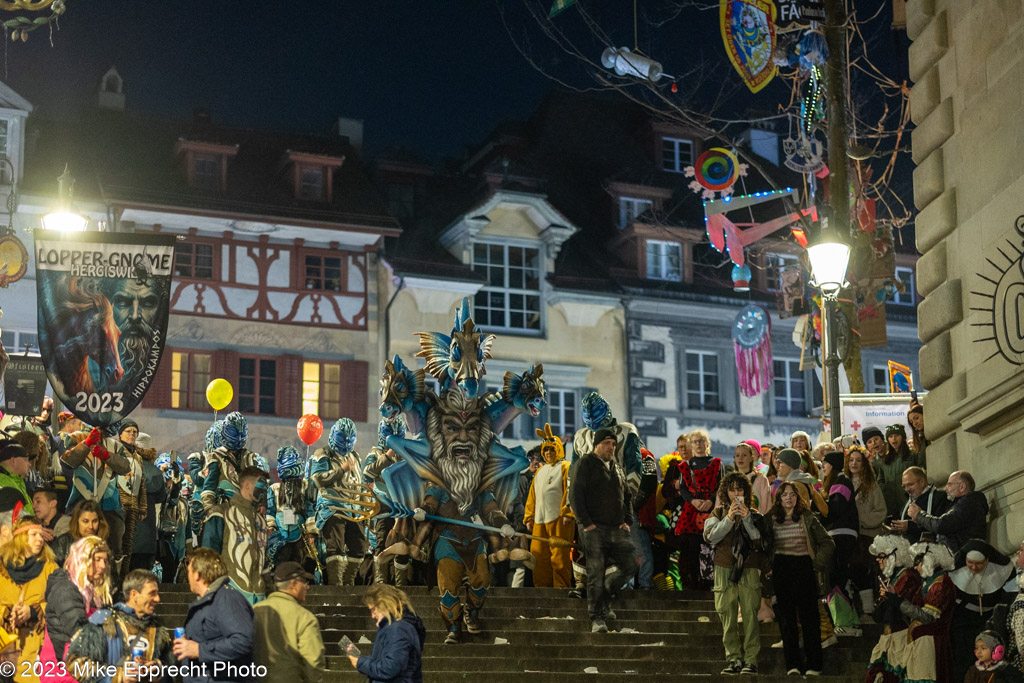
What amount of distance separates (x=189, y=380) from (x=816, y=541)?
24072 mm

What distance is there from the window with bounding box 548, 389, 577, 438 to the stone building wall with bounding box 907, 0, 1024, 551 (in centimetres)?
2432

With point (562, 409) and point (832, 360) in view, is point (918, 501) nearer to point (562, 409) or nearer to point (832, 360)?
point (832, 360)

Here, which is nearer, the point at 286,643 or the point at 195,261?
the point at 286,643

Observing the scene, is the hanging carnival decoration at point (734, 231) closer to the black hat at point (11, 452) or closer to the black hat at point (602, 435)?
the black hat at point (602, 435)

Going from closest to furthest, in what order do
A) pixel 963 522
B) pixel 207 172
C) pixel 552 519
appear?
pixel 963 522 < pixel 552 519 < pixel 207 172

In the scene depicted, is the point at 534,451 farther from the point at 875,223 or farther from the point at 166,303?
the point at 875,223

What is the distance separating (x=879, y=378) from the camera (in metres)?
43.6

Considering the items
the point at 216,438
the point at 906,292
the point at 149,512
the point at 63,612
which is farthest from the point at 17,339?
the point at 63,612

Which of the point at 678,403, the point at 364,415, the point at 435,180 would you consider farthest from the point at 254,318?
the point at 678,403

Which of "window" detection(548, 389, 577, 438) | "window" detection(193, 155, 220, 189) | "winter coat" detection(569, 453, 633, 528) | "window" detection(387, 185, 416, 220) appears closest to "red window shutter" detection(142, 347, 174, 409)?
"window" detection(193, 155, 220, 189)

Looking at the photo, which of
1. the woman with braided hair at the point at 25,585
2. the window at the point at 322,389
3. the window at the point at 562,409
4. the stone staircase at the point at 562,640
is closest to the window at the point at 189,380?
the window at the point at 322,389

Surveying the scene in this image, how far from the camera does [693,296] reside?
41.4 metres

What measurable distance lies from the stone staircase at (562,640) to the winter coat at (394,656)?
9.96 feet

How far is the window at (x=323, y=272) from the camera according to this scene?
38438 mm
